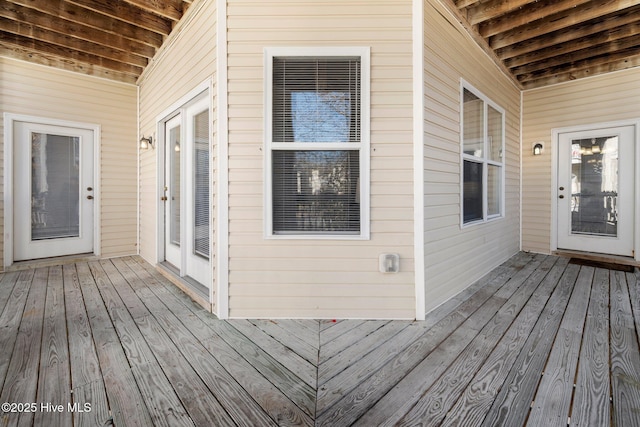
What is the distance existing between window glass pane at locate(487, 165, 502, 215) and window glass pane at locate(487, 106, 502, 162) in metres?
0.16

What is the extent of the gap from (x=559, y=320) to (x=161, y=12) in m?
4.82

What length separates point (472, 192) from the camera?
10.9ft

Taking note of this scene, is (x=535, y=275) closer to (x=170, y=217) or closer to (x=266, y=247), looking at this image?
(x=266, y=247)

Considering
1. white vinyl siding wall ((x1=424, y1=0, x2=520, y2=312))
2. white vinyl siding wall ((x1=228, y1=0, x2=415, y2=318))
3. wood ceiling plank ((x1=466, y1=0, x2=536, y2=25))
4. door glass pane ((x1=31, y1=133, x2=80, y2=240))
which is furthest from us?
door glass pane ((x1=31, y1=133, x2=80, y2=240))

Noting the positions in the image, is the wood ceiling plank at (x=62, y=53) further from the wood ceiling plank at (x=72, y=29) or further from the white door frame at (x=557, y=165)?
the white door frame at (x=557, y=165)

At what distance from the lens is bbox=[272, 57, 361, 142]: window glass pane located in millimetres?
2340

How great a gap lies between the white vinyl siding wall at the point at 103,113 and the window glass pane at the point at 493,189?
17.8 ft

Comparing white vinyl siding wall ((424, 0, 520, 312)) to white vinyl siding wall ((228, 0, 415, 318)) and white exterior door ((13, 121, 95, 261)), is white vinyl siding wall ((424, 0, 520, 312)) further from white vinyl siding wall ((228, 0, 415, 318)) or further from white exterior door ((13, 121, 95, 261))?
white exterior door ((13, 121, 95, 261))

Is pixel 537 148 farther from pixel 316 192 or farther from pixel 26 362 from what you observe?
pixel 26 362

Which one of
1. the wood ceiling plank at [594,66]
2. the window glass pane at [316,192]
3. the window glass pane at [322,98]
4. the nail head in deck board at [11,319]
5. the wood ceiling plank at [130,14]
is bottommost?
the nail head in deck board at [11,319]

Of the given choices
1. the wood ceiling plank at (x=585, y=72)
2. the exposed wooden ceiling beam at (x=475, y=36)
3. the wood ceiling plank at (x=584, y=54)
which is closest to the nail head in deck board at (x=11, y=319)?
the exposed wooden ceiling beam at (x=475, y=36)

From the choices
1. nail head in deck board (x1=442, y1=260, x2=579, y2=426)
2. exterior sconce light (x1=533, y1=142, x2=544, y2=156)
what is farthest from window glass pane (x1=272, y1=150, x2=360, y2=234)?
exterior sconce light (x1=533, y1=142, x2=544, y2=156)

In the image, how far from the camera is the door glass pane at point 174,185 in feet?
11.5

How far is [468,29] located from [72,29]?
4.64 m
